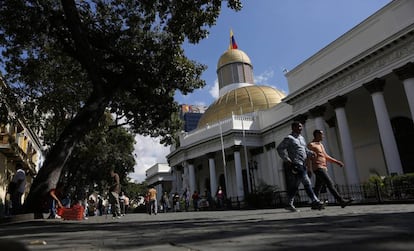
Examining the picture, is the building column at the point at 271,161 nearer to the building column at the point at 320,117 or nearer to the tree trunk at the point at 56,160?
the building column at the point at 320,117

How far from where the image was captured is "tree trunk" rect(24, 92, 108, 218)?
9.91 m

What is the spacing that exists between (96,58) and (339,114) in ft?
48.3

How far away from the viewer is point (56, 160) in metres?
10.0

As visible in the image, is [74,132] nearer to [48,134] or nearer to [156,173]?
[48,134]

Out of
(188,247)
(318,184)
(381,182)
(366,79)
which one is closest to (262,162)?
(366,79)

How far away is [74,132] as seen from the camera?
33.9ft

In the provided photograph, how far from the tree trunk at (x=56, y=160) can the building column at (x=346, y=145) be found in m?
14.5

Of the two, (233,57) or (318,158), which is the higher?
(233,57)

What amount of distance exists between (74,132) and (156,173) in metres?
42.5

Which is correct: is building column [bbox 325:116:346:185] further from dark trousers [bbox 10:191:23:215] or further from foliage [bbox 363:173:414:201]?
dark trousers [bbox 10:191:23:215]

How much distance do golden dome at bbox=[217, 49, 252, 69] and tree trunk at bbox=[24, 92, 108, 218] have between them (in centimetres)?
A: 3729

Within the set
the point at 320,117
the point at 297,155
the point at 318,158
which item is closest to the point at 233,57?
the point at 320,117

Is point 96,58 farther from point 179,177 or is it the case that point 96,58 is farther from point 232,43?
point 232,43

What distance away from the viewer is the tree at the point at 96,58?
1034 centimetres
